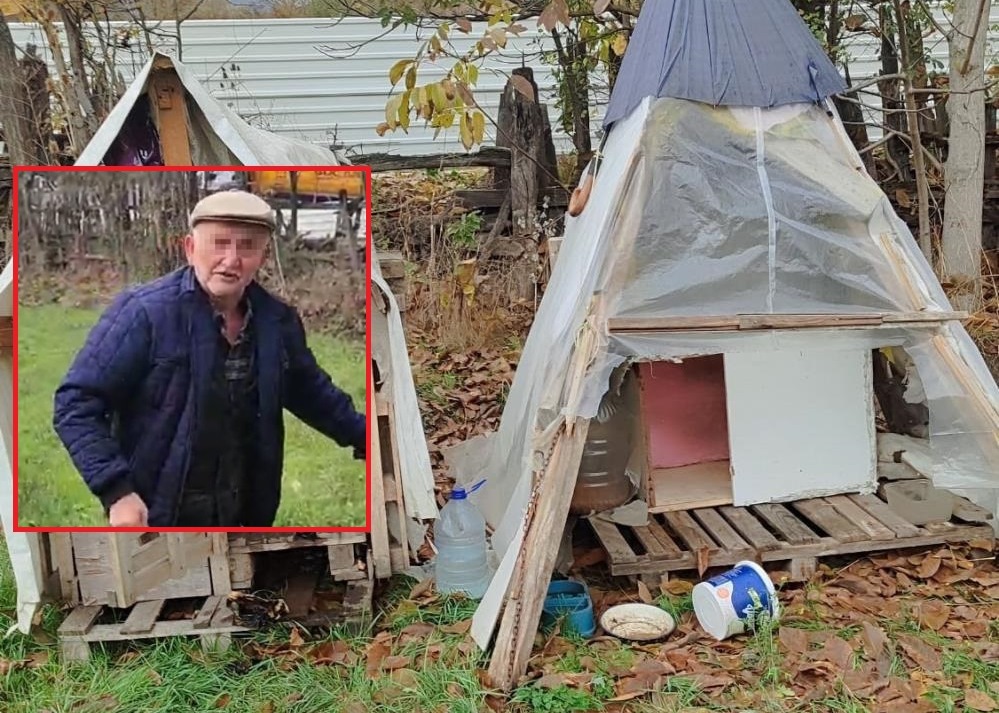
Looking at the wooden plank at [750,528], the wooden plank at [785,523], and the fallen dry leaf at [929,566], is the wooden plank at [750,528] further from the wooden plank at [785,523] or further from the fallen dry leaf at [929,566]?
the fallen dry leaf at [929,566]

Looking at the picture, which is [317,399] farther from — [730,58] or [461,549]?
[730,58]

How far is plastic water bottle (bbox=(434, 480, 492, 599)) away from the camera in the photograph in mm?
3553

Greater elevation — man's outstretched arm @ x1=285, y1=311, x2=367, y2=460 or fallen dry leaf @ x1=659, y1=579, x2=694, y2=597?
man's outstretched arm @ x1=285, y1=311, x2=367, y2=460

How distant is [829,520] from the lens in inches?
149

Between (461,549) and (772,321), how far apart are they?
1.54 metres

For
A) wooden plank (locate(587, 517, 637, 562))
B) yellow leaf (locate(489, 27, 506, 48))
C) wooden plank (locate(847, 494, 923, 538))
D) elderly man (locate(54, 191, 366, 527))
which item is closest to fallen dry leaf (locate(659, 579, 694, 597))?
wooden plank (locate(587, 517, 637, 562))

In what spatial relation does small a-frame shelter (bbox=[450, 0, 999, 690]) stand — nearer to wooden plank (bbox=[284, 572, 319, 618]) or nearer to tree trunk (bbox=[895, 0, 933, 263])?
wooden plank (bbox=[284, 572, 319, 618])

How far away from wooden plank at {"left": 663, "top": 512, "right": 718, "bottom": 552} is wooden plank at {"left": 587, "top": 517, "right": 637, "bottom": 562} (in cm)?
23

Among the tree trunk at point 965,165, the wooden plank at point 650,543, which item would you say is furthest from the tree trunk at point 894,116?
the wooden plank at point 650,543

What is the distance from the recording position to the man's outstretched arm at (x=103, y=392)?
2.67m

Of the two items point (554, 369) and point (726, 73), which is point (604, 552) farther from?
point (726, 73)

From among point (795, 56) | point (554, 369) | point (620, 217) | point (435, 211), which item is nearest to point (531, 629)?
point (554, 369)

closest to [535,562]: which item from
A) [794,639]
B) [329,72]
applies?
[794,639]

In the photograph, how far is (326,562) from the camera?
12.7 ft
